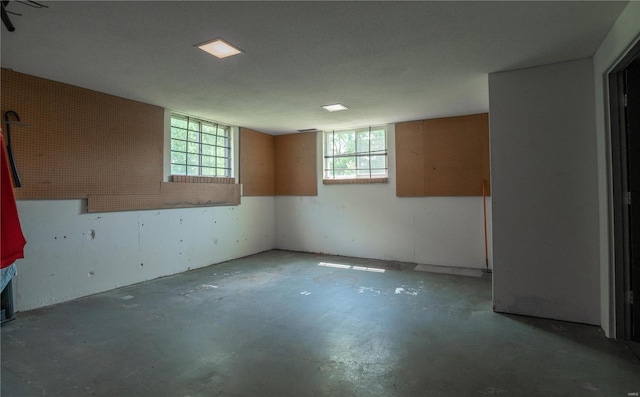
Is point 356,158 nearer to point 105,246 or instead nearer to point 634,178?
point 634,178

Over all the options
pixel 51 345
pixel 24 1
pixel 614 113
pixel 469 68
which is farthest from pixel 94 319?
pixel 614 113

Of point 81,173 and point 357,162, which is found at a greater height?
point 357,162

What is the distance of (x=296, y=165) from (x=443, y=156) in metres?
3.05

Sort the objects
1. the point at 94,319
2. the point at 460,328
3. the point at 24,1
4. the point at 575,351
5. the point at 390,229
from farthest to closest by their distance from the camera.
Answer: the point at 390,229 < the point at 94,319 < the point at 460,328 < the point at 575,351 < the point at 24,1

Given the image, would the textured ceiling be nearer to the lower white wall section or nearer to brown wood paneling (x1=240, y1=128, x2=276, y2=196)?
the lower white wall section

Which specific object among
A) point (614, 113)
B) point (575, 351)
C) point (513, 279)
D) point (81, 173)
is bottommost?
point (575, 351)

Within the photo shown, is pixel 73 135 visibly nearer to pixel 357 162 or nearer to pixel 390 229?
pixel 357 162

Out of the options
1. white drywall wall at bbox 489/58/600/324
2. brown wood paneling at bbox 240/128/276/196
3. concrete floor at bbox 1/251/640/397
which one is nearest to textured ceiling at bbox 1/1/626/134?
white drywall wall at bbox 489/58/600/324

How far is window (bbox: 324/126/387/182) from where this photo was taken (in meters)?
6.06

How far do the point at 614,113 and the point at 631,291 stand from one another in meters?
1.49

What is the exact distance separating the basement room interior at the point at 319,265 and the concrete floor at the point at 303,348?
0.02 metres

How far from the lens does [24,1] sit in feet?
6.85

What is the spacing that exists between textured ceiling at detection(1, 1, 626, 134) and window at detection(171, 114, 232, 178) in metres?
0.92

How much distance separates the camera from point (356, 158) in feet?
20.8
